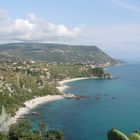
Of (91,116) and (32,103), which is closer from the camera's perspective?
(91,116)

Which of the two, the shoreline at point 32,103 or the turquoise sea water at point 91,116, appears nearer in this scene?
the turquoise sea water at point 91,116

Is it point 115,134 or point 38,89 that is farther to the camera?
point 38,89

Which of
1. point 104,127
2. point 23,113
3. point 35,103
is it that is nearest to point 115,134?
point 104,127

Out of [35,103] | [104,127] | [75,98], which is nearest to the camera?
[104,127]

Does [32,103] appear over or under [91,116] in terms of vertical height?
over

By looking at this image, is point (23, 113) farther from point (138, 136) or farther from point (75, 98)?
point (138, 136)

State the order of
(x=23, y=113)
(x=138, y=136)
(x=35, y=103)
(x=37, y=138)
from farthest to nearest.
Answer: (x=35, y=103)
(x=23, y=113)
(x=37, y=138)
(x=138, y=136)

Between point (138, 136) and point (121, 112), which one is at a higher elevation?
point (138, 136)

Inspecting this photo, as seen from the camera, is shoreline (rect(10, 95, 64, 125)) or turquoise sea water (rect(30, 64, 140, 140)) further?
shoreline (rect(10, 95, 64, 125))

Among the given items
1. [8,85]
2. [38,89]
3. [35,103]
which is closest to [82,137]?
[35,103]
